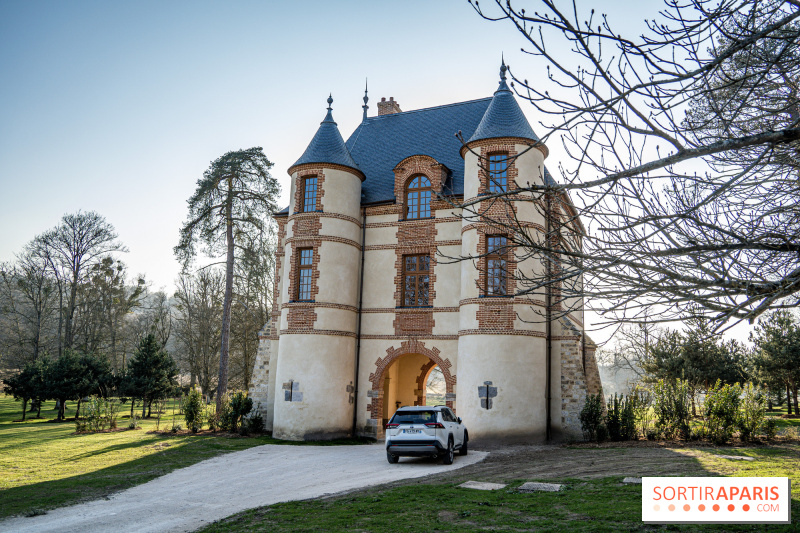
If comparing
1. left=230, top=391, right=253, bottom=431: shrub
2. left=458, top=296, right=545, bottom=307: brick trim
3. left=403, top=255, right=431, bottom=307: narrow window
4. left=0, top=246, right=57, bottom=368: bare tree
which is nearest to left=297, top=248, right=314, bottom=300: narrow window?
left=403, top=255, right=431, bottom=307: narrow window

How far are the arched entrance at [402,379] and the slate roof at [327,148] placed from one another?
24.1 ft

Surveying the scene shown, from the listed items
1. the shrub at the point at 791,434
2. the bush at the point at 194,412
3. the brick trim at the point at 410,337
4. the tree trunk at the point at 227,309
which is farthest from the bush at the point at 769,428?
the tree trunk at the point at 227,309

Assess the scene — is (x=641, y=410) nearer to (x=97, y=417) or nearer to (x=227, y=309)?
(x=227, y=309)

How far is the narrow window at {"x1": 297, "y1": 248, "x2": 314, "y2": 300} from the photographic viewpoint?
20969 mm

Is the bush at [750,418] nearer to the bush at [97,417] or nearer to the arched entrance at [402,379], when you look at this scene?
the arched entrance at [402,379]

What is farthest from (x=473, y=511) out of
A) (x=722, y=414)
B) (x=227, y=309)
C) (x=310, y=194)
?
(x=227, y=309)

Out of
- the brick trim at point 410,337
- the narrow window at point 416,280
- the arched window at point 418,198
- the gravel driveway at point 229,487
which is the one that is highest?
the arched window at point 418,198

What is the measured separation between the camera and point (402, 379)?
79.4 ft

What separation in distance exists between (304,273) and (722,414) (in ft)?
47.2

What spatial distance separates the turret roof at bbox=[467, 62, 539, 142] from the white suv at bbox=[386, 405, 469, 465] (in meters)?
9.66

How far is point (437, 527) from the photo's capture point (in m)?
7.34

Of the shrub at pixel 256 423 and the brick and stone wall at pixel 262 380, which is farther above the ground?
the brick and stone wall at pixel 262 380

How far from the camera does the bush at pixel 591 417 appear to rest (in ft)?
58.4

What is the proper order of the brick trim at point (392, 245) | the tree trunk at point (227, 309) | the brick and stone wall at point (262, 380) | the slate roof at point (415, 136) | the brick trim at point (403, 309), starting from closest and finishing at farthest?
the slate roof at point (415, 136) → the brick trim at point (403, 309) → the brick trim at point (392, 245) → the brick and stone wall at point (262, 380) → the tree trunk at point (227, 309)
